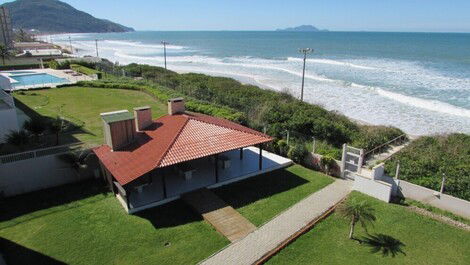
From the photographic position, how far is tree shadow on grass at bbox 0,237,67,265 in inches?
430

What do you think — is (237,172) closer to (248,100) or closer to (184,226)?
(184,226)

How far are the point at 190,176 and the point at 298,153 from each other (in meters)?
6.39

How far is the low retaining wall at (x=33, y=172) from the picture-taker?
49.2ft

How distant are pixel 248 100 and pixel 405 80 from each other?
107ft

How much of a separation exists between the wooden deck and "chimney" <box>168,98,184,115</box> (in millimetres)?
5055

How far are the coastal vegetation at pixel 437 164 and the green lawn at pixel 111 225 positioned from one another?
13.4ft

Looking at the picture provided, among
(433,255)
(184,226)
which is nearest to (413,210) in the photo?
(433,255)

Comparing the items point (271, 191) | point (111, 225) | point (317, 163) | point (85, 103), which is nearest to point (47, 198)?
point (111, 225)

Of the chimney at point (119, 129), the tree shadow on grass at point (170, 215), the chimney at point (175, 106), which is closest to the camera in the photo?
the tree shadow on grass at point (170, 215)

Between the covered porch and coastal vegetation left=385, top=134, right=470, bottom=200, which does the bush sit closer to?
the covered porch

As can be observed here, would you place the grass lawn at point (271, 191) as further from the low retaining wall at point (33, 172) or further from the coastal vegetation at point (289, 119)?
the low retaining wall at point (33, 172)

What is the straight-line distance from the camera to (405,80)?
1933 inches

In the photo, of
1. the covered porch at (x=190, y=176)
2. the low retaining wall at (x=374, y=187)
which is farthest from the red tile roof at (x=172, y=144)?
the low retaining wall at (x=374, y=187)

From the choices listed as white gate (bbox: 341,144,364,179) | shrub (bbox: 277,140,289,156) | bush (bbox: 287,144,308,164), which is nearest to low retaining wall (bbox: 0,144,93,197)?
shrub (bbox: 277,140,289,156)
